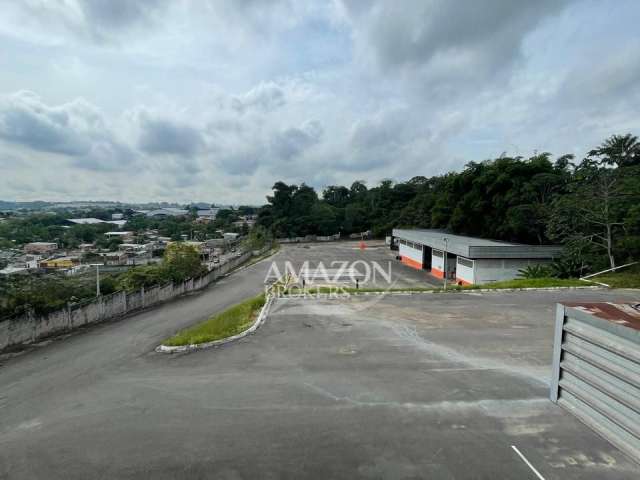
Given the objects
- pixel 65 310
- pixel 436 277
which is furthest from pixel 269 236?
pixel 65 310

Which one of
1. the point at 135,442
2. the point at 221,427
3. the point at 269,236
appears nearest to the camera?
the point at 135,442

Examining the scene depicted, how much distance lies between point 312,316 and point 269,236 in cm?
4430

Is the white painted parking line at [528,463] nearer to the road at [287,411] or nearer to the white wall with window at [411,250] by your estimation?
the road at [287,411]

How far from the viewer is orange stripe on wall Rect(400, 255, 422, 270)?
3201 centimetres

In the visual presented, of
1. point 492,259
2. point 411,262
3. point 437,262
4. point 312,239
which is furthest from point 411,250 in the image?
point 312,239

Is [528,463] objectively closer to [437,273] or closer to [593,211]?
[593,211]

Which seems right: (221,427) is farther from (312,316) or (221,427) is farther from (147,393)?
(312,316)

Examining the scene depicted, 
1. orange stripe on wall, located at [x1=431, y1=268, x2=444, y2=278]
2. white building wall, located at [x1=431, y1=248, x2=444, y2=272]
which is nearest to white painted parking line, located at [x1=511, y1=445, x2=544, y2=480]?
orange stripe on wall, located at [x1=431, y1=268, x2=444, y2=278]

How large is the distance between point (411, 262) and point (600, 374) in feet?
95.7

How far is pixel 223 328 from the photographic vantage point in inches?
437

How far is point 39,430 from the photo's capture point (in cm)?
559

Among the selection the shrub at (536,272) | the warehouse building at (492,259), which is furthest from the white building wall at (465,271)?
the shrub at (536,272)

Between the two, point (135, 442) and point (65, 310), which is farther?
point (65, 310)

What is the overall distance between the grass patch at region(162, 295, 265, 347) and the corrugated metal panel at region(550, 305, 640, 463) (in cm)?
783
